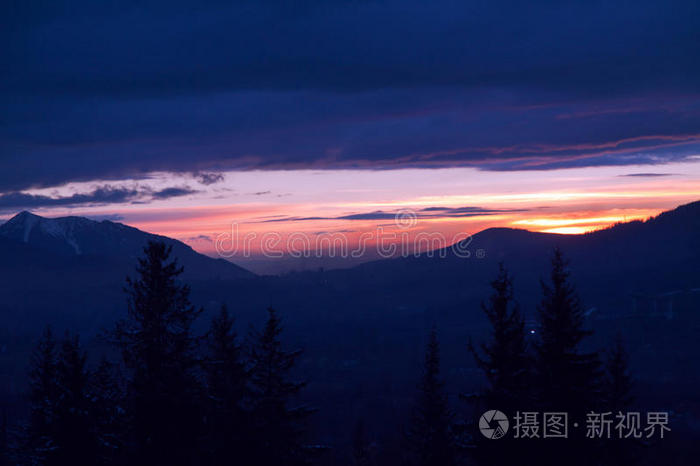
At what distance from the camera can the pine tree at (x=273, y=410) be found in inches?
1019

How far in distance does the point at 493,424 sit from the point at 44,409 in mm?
16781

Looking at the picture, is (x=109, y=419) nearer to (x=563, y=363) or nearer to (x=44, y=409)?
(x=44, y=409)

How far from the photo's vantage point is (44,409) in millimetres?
25562

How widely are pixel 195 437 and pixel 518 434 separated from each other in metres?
11.5

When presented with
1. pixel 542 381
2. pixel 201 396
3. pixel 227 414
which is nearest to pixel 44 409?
pixel 201 396

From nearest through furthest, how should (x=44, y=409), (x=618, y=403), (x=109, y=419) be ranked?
(x=109, y=419) < (x=44, y=409) < (x=618, y=403)

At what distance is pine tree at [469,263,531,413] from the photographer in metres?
23.7

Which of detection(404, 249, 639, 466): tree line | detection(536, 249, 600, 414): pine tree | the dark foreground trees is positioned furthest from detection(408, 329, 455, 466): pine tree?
detection(536, 249, 600, 414): pine tree

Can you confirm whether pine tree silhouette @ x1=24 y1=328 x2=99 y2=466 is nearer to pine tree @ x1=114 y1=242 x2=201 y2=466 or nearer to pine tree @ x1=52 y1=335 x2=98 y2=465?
pine tree @ x1=52 y1=335 x2=98 y2=465

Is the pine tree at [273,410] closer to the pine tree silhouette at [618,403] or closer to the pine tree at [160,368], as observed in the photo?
the pine tree at [160,368]

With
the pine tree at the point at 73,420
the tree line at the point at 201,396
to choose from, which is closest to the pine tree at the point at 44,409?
the tree line at the point at 201,396

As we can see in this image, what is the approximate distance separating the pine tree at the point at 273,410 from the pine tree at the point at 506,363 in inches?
303

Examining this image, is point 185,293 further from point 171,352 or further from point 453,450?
point 453,450

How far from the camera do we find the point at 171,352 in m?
24.3
